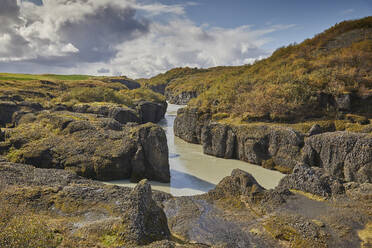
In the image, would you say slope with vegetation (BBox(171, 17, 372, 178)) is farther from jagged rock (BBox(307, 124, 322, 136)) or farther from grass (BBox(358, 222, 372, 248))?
grass (BBox(358, 222, 372, 248))

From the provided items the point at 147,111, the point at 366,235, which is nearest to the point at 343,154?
the point at 366,235

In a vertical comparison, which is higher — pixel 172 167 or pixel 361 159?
pixel 361 159

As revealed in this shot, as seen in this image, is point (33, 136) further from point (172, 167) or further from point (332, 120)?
point (332, 120)

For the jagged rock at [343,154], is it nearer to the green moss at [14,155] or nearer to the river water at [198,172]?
the river water at [198,172]

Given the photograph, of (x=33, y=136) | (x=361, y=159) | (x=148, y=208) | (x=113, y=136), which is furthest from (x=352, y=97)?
(x=33, y=136)

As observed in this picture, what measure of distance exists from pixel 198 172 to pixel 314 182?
8948 millimetres

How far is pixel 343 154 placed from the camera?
14.6m

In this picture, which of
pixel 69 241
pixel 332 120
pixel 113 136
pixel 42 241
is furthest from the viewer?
pixel 332 120

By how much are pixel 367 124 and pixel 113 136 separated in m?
17.7

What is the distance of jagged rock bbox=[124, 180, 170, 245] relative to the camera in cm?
→ 570

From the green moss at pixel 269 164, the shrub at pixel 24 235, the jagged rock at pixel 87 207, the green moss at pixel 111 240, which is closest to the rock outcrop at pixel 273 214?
the jagged rock at pixel 87 207

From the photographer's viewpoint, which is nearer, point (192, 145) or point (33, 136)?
point (33, 136)

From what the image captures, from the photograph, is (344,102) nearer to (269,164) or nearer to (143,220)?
(269,164)

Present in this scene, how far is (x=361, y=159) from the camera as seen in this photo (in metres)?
13.8
